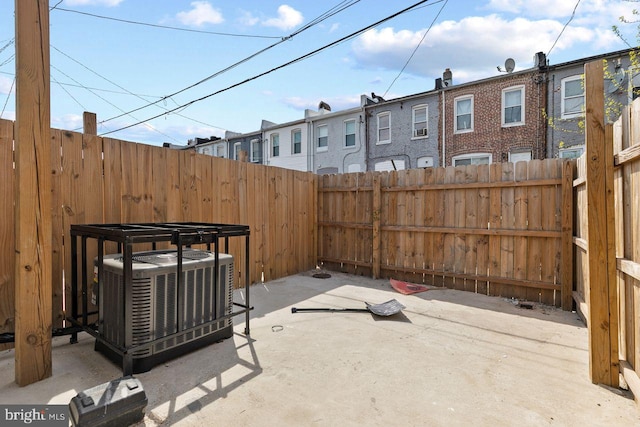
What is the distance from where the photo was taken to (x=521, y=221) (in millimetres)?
4531

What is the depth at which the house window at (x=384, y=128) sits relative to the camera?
13844 millimetres

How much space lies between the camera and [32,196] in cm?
227

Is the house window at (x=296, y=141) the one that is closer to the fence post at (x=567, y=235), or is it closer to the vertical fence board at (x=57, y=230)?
the fence post at (x=567, y=235)

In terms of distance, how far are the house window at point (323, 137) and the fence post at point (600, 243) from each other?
13.7 meters

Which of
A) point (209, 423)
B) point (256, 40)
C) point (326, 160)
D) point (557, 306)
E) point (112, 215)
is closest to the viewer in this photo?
point (209, 423)

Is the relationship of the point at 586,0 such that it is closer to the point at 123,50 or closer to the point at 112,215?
the point at 112,215

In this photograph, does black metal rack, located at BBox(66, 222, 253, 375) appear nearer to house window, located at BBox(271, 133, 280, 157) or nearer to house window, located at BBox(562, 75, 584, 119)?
house window, located at BBox(562, 75, 584, 119)

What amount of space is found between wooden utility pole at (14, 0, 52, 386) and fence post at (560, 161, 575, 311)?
217 inches

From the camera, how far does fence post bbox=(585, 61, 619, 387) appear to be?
7.46 feet

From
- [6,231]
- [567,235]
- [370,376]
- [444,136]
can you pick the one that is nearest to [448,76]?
[444,136]

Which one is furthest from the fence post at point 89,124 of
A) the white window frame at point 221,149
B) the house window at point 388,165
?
the white window frame at point 221,149

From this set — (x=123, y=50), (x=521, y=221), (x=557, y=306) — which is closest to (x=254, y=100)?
(x=123, y=50)

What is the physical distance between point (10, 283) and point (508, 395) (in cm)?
405

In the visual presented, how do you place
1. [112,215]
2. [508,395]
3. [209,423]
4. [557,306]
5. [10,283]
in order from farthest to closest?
[557,306], [112,215], [10,283], [508,395], [209,423]
